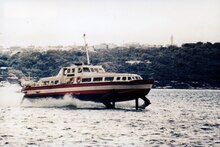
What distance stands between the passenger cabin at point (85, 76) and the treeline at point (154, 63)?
440cm

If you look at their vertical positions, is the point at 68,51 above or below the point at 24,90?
above

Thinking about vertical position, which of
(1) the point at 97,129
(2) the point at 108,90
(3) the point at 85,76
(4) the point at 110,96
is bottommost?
(1) the point at 97,129

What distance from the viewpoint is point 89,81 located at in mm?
32875

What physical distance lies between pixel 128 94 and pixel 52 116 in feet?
19.5

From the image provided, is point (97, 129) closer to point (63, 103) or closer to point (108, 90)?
point (108, 90)

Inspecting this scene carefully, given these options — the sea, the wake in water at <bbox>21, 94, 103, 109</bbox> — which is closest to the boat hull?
the wake in water at <bbox>21, 94, 103, 109</bbox>

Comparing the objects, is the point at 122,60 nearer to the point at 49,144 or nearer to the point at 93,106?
the point at 93,106

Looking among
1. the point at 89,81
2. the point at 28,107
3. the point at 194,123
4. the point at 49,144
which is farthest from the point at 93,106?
the point at 49,144

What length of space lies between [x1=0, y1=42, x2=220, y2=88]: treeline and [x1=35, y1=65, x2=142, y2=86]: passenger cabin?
4.40 meters

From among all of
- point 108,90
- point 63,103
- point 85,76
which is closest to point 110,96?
point 108,90

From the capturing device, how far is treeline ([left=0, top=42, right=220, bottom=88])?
3512cm

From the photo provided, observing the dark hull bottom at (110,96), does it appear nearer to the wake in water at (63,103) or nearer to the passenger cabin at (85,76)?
the wake in water at (63,103)

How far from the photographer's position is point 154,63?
159ft

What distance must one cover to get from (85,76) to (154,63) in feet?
55.2
